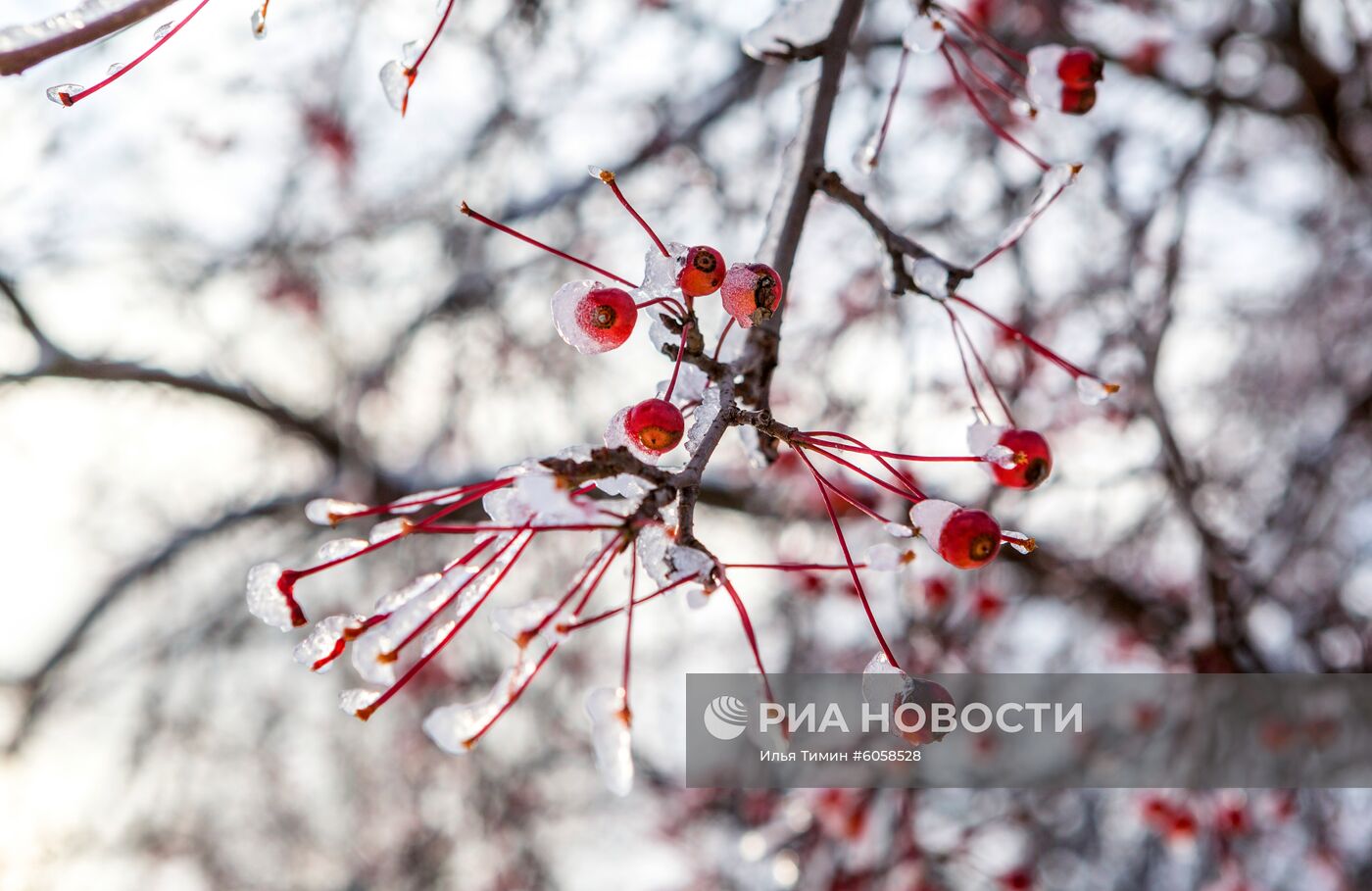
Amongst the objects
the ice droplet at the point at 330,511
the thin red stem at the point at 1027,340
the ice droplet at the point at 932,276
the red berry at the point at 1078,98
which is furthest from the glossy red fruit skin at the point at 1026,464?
the ice droplet at the point at 330,511

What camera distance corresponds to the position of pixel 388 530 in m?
0.96

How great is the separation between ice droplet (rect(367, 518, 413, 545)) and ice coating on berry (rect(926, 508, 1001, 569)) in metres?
0.59

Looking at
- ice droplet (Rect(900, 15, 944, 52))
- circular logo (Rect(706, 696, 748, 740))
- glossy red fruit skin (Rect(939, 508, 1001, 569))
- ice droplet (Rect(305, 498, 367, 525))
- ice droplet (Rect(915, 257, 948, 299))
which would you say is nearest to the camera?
ice droplet (Rect(305, 498, 367, 525))

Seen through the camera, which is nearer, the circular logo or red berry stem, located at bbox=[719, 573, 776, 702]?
red berry stem, located at bbox=[719, 573, 776, 702]

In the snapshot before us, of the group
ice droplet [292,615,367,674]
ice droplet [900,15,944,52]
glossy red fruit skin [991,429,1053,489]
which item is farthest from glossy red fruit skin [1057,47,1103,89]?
ice droplet [292,615,367,674]

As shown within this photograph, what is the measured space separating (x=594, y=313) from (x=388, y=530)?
0.33 m

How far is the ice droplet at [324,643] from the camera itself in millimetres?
944

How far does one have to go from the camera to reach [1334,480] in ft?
12.6

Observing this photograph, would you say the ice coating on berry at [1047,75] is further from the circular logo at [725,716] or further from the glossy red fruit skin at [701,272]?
the circular logo at [725,716]

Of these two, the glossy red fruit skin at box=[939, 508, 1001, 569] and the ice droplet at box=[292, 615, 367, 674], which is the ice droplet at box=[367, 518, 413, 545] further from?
the glossy red fruit skin at box=[939, 508, 1001, 569]

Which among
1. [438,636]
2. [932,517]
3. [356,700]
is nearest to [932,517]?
[932,517]

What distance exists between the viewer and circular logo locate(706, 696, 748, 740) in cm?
253

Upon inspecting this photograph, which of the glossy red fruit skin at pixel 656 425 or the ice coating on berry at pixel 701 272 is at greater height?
the ice coating on berry at pixel 701 272

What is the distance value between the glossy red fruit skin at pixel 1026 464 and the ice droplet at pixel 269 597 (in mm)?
871
